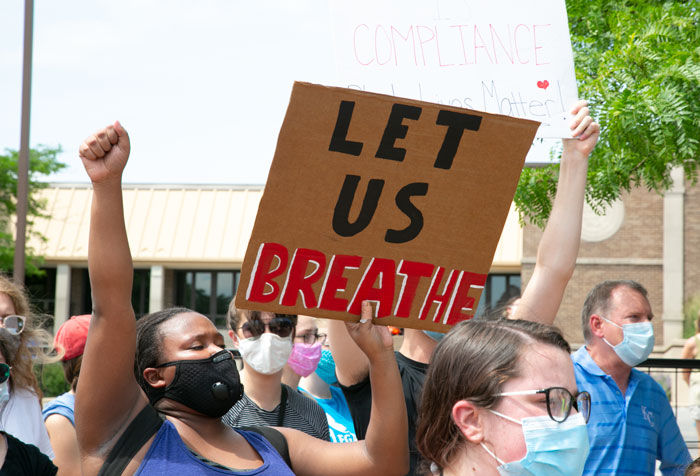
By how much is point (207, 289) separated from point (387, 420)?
113ft

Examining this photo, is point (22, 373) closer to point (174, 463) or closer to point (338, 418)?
point (174, 463)

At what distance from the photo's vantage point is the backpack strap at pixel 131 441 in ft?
8.14

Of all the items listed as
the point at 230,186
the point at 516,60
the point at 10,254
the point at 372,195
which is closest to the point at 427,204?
the point at 372,195

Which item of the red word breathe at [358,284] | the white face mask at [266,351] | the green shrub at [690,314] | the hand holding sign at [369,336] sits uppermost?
the red word breathe at [358,284]

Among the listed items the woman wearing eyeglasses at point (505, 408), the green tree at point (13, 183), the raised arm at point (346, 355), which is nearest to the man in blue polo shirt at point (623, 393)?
the raised arm at point (346, 355)

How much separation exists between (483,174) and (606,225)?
27.3 m

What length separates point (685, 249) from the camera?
27.9m

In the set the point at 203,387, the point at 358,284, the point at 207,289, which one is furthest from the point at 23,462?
the point at 207,289

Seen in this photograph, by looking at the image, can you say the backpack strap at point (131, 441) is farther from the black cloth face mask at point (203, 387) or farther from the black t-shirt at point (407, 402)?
the black t-shirt at point (407, 402)

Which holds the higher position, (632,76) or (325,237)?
(632,76)

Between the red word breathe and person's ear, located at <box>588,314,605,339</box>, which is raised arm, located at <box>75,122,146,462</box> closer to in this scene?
the red word breathe

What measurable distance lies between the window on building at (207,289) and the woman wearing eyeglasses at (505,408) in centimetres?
3419

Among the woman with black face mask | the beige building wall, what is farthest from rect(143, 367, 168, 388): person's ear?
the beige building wall

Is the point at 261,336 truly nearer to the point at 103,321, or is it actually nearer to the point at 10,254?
the point at 103,321
